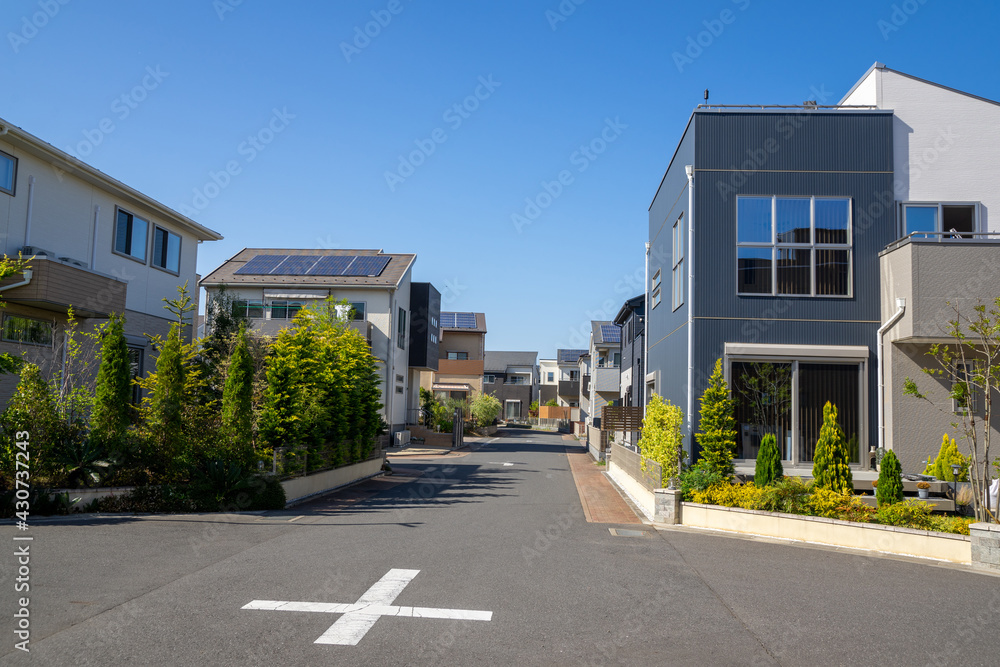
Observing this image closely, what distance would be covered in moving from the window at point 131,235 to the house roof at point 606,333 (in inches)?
1312

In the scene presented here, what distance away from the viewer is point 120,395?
14.2 meters

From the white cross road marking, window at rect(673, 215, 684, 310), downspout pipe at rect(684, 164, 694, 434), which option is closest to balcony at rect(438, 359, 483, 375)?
window at rect(673, 215, 684, 310)

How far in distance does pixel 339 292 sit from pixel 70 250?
16.6 m

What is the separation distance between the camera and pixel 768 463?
45.3 feet

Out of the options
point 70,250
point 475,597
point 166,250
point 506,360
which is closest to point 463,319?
point 506,360

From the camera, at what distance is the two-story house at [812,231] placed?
15273mm

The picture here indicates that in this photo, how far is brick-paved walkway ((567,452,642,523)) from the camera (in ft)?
50.8

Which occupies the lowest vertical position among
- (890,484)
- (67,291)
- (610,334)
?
(890,484)

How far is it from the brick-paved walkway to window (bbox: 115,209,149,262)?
14.5 m

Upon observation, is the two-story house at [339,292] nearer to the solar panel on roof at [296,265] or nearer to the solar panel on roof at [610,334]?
the solar panel on roof at [296,265]

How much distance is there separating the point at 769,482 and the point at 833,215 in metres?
6.11

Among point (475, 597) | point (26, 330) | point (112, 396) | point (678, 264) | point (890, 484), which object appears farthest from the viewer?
point (678, 264)

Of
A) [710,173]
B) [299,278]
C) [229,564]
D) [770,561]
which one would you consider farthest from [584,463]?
[229,564]

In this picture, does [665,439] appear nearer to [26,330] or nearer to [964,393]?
[964,393]
